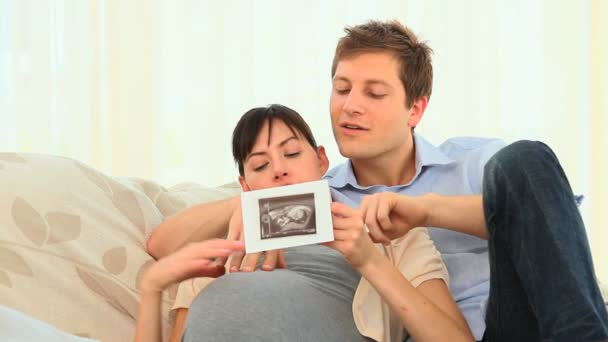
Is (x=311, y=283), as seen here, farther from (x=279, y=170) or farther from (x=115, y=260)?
(x=115, y=260)

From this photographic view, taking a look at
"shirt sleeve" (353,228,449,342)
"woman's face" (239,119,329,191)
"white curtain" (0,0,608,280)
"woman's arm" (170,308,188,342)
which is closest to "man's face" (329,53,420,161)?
"woman's face" (239,119,329,191)

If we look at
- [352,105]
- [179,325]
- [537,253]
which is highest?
[352,105]

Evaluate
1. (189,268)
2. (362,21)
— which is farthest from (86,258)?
(362,21)

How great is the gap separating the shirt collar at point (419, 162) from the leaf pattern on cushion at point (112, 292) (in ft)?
2.02

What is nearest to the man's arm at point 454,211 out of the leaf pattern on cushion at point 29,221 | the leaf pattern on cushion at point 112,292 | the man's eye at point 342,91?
the man's eye at point 342,91

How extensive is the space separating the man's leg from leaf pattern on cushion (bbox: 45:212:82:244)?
0.89 meters

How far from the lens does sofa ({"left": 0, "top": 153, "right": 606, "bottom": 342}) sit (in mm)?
1676

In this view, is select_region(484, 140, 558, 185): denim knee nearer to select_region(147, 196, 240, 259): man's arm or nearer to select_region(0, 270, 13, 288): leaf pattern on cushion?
select_region(147, 196, 240, 259): man's arm

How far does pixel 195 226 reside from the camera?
6.01 ft

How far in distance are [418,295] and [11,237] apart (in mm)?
843

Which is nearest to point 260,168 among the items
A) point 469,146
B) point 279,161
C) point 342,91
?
point 279,161

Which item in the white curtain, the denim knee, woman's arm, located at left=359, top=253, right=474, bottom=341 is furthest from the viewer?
the white curtain

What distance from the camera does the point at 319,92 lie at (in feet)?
11.5

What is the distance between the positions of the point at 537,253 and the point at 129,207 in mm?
984
